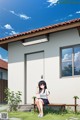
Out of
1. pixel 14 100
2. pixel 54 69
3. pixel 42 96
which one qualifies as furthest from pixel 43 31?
pixel 14 100

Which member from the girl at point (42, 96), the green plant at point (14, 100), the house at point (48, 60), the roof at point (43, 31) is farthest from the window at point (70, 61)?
the green plant at point (14, 100)

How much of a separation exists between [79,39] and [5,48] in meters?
5.87

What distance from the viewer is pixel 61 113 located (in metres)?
13.2

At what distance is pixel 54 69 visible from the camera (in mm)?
14992

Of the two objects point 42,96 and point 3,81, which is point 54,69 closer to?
point 42,96

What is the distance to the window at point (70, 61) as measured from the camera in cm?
1431

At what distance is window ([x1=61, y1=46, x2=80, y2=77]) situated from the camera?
14.3m

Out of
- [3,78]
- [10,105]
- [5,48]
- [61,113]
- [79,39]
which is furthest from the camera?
[3,78]

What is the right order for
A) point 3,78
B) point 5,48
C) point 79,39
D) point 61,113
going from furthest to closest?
point 3,78
point 5,48
point 79,39
point 61,113

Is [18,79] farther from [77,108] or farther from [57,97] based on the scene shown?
[77,108]

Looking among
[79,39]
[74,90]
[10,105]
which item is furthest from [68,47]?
[10,105]

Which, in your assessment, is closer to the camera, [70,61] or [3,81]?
[70,61]

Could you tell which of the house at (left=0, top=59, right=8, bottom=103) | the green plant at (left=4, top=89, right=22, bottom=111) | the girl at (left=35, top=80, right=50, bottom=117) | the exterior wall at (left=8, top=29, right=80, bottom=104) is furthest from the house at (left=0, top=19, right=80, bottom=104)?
the house at (left=0, top=59, right=8, bottom=103)

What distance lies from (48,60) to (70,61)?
1.22 metres
